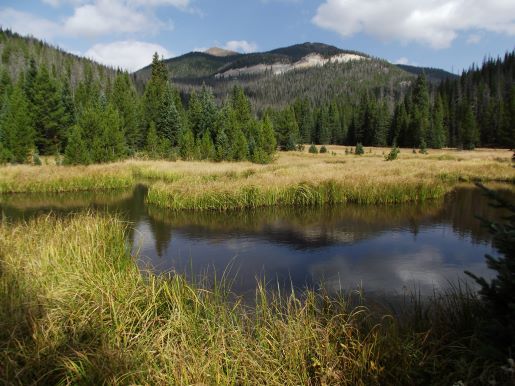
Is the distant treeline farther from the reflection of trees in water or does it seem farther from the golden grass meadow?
the golden grass meadow

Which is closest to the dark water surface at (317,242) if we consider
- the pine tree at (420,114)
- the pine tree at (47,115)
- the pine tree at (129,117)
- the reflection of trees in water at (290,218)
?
the reflection of trees in water at (290,218)

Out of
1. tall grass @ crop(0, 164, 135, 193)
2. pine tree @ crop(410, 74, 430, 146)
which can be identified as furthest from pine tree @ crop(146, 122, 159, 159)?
pine tree @ crop(410, 74, 430, 146)

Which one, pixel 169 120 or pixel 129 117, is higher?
pixel 129 117

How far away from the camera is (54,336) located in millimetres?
5027

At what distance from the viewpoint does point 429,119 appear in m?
76.7

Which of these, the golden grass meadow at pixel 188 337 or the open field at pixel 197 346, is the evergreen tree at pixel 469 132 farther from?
the open field at pixel 197 346

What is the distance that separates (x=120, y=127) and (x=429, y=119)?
58.4m

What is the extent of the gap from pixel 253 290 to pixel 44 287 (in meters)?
4.46

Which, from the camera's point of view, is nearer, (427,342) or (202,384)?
(202,384)

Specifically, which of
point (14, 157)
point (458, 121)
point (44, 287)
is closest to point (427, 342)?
point (44, 287)

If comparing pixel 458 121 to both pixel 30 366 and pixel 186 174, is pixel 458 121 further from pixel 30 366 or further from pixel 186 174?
pixel 30 366

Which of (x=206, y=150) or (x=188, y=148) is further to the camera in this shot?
(x=188, y=148)

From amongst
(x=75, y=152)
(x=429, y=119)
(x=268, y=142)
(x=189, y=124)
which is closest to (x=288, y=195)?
(x=75, y=152)

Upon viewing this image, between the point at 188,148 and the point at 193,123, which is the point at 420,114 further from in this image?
the point at 188,148
